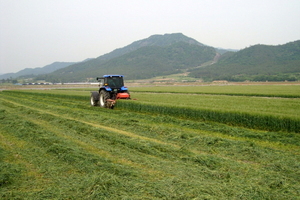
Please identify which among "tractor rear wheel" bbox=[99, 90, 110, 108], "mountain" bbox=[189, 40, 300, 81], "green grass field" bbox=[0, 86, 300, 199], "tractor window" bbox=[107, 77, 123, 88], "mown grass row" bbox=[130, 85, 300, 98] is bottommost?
"mown grass row" bbox=[130, 85, 300, 98]

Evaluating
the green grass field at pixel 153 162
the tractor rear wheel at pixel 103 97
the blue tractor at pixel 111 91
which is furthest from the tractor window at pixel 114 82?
the green grass field at pixel 153 162

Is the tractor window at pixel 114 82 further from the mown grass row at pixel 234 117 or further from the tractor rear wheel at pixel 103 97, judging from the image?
the mown grass row at pixel 234 117

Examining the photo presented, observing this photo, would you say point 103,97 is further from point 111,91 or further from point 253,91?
point 253,91

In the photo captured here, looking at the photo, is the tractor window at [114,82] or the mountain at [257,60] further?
the mountain at [257,60]

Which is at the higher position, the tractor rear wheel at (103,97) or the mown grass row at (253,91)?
the tractor rear wheel at (103,97)

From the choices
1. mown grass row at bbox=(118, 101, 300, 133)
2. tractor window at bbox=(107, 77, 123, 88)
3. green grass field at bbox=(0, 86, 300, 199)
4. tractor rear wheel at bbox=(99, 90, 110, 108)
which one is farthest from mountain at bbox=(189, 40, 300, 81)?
green grass field at bbox=(0, 86, 300, 199)

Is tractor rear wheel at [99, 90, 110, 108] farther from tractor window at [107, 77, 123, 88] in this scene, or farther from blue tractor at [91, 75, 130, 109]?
tractor window at [107, 77, 123, 88]

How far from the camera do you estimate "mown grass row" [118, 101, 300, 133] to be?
10.9 m

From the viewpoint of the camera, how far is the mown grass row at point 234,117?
10.9 metres

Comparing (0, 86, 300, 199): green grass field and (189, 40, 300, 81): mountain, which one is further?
(189, 40, 300, 81): mountain

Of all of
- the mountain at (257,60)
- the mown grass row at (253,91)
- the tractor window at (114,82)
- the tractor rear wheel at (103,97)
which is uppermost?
the mountain at (257,60)

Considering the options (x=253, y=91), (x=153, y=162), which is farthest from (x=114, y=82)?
(x=253, y=91)

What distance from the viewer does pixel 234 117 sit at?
12586 millimetres

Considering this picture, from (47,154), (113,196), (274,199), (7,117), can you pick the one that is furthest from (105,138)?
(7,117)
